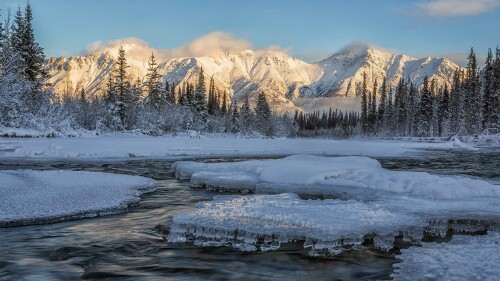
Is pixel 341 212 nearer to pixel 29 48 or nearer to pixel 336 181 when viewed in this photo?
pixel 336 181

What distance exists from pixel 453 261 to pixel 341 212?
2.37 metres

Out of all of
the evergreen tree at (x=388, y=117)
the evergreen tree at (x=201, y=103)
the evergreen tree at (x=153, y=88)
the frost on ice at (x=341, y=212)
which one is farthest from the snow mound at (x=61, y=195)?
the evergreen tree at (x=388, y=117)

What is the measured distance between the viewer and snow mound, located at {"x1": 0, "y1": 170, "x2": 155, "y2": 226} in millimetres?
7406

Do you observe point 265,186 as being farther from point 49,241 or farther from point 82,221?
point 49,241

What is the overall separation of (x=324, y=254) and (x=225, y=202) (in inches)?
125

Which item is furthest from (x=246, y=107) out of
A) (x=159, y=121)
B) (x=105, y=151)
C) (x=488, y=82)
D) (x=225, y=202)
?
(x=225, y=202)

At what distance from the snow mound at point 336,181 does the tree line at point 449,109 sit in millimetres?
57026

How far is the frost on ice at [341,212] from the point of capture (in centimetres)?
620

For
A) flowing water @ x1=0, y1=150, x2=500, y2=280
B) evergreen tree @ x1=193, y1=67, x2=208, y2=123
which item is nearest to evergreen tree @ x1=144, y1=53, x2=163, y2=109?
evergreen tree @ x1=193, y1=67, x2=208, y2=123

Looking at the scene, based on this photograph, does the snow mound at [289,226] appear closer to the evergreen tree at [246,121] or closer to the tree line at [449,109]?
the tree line at [449,109]

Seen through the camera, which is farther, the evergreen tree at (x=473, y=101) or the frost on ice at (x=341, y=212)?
the evergreen tree at (x=473, y=101)

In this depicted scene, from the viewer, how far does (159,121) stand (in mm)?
59312

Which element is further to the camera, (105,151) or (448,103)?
(448,103)

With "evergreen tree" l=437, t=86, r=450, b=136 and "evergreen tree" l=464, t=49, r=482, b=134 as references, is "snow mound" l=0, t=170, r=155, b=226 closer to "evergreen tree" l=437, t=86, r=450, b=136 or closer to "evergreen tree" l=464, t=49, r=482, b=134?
"evergreen tree" l=464, t=49, r=482, b=134
